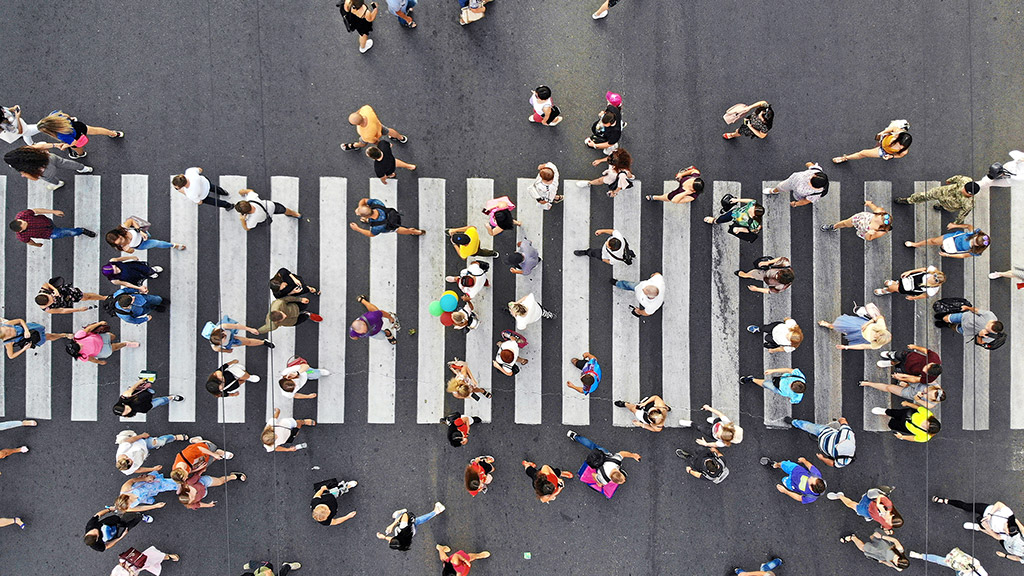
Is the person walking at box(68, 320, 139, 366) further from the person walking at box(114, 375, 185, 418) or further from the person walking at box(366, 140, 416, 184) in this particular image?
the person walking at box(366, 140, 416, 184)

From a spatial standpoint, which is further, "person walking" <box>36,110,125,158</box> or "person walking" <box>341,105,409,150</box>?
"person walking" <box>36,110,125,158</box>

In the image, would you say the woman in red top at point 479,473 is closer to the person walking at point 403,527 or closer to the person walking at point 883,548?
the person walking at point 403,527

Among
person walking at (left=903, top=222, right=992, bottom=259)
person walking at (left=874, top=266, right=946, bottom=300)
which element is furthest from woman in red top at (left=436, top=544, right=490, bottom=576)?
person walking at (left=903, top=222, right=992, bottom=259)

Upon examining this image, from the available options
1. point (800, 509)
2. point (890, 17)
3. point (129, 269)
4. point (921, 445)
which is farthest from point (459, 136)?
point (921, 445)

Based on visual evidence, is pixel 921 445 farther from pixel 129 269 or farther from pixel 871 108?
pixel 129 269

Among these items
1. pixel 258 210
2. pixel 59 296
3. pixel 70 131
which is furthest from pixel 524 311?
pixel 70 131

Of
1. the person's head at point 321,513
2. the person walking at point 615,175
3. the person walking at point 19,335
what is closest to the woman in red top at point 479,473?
the person's head at point 321,513
